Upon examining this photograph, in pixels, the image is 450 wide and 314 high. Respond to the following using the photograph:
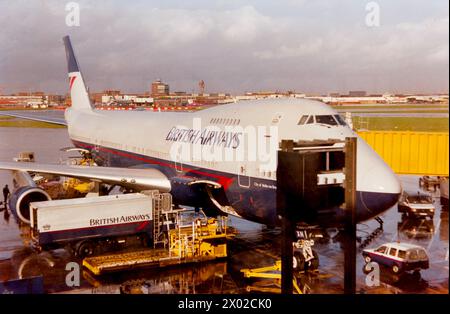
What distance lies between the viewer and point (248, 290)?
54.1ft

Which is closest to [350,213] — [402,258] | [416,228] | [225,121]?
[402,258]

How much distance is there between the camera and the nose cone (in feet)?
47.1

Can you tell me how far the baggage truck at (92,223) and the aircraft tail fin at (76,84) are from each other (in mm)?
21181

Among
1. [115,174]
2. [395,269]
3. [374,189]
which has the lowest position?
[395,269]

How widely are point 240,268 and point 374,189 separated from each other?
22.3ft

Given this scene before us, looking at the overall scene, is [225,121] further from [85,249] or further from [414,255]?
[414,255]

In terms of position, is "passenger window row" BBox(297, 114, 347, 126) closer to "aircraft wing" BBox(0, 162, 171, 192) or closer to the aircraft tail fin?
"aircraft wing" BBox(0, 162, 171, 192)

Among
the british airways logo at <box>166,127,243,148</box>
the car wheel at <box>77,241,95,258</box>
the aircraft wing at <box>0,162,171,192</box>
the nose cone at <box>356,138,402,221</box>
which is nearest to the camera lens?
the nose cone at <box>356,138,402,221</box>

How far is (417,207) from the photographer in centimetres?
2744

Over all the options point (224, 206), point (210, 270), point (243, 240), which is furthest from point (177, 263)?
point (243, 240)

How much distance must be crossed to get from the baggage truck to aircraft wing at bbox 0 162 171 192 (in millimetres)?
2580

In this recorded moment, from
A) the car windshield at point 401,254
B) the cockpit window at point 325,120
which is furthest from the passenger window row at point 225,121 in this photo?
the car windshield at point 401,254

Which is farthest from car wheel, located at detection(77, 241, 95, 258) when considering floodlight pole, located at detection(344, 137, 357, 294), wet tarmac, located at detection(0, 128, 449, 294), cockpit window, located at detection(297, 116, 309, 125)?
floodlight pole, located at detection(344, 137, 357, 294)

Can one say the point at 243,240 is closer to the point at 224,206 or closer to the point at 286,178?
the point at 224,206
